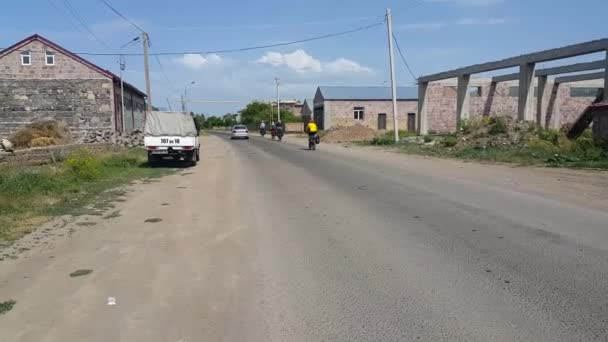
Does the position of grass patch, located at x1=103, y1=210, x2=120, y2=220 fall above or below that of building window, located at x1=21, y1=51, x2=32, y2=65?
below

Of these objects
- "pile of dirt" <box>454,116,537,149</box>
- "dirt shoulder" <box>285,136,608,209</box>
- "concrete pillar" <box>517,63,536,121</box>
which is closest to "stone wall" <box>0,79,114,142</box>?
"pile of dirt" <box>454,116,537,149</box>

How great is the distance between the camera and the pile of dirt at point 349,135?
153 feet

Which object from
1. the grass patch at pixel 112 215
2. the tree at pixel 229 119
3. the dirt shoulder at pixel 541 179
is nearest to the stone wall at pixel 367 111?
the dirt shoulder at pixel 541 179

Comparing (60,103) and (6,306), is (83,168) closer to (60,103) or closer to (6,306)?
(6,306)

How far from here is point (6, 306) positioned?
15.9 ft

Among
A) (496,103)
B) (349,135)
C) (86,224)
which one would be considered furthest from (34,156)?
(496,103)

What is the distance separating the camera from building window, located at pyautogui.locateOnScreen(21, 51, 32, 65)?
3562 cm

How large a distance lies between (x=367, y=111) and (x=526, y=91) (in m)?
32.4

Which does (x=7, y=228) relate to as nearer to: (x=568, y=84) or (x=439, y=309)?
(x=439, y=309)

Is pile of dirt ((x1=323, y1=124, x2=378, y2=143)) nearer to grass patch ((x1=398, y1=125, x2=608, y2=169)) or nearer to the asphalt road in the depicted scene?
grass patch ((x1=398, y1=125, x2=608, y2=169))

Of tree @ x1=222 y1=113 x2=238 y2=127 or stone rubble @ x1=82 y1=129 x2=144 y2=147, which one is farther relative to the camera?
tree @ x1=222 y1=113 x2=238 y2=127

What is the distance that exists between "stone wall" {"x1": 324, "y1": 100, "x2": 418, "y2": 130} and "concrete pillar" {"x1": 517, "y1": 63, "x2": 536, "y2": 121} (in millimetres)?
31122

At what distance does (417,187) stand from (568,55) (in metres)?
19.1

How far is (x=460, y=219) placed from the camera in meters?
8.53
